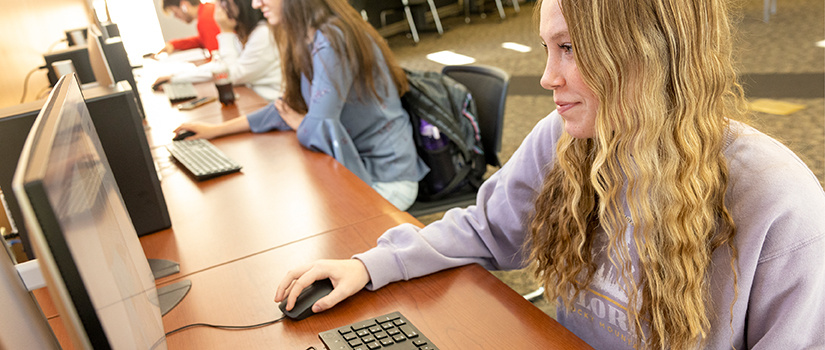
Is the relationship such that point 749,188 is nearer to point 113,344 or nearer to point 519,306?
point 519,306

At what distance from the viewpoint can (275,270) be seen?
3.83 feet

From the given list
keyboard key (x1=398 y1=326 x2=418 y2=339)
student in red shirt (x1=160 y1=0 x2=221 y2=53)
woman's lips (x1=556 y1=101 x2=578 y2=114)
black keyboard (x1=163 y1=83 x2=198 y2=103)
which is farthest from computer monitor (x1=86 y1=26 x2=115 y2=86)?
student in red shirt (x1=160 y1=0 x2=221 y2=53)

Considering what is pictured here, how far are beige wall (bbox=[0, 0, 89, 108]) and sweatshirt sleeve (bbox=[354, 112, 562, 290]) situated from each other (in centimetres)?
161

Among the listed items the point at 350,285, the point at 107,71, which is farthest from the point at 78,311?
the point at 107,71

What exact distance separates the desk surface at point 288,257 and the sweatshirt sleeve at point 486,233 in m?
0.03

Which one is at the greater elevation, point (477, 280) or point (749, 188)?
point (749, 188)

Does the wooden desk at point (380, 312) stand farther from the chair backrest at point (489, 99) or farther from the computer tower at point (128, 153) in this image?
the chair backrest at point (489, 99)

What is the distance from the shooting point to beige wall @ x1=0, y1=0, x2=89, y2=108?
2.15 metres

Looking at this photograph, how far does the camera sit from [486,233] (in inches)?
44.5

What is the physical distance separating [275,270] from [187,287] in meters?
0.16

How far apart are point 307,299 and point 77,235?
1.87 ft

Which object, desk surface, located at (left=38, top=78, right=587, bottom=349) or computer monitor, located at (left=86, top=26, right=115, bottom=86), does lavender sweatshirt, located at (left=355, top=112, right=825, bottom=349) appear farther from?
computer monitor, located at (left=86, top=26, right=115, bottom=86)

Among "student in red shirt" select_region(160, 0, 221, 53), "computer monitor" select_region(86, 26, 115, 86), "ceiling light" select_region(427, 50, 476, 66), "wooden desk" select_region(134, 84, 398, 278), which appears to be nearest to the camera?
"wooden desk" select_region(134, 84, 398, 278)

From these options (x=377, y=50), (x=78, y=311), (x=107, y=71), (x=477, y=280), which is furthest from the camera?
(x=377, y=50)
